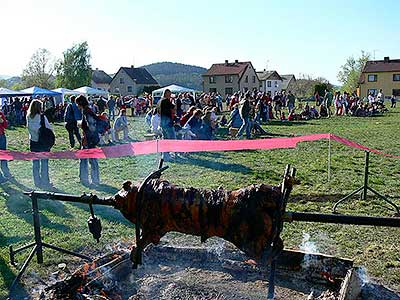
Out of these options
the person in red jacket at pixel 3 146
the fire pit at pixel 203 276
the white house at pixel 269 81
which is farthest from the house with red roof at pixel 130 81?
the fire pit at pixel 203 276

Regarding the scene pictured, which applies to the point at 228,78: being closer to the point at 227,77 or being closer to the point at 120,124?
the point at 227,77

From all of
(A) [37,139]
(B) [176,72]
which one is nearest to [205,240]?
(A) [37,139]

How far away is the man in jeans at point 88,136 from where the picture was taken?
9.09 metres

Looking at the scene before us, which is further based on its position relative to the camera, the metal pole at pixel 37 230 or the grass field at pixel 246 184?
the grass field at pixel 246 184

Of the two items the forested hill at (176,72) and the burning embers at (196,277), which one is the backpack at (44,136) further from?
→ the forested hill at (176,72)

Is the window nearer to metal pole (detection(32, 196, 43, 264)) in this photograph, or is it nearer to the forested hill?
the forested hill

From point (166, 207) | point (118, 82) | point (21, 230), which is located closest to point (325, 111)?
point (21, 230)

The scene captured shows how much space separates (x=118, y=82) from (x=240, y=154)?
253 ft

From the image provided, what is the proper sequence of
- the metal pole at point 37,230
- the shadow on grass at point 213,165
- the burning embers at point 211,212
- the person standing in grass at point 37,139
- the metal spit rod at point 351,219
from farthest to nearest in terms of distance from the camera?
the shadow on grass at point 213,165 < the person standing in grass at point 37,139 < the metal pole at point 37,230 < the burning embers at point 211,212 < the metal spit rod at point 351,219

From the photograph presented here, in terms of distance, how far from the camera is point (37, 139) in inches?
364

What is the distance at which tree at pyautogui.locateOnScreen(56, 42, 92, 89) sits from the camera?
3059 inches

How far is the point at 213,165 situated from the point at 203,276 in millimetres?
7057

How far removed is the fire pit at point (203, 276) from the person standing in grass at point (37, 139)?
17.3 ft

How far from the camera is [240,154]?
13.4 m
